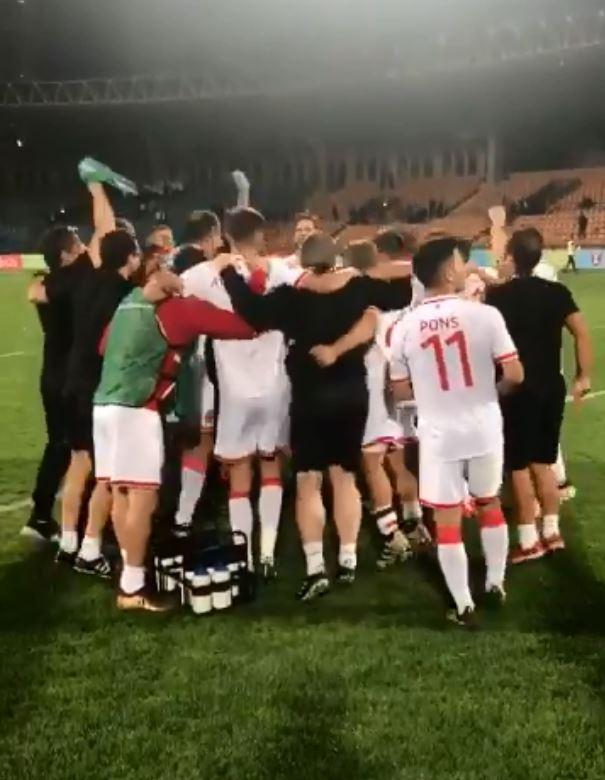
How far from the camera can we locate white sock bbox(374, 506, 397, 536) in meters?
6.05

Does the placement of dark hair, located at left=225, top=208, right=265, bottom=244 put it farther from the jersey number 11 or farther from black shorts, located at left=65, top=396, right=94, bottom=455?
black shorts, located at left=65, top=396, right=94, bottom=455

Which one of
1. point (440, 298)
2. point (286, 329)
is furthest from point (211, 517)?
point (440, 298)

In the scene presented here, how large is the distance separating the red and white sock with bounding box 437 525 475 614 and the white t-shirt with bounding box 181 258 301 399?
1334 millimetres

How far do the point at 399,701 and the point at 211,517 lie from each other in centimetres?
318

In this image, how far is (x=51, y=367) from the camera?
6258mm

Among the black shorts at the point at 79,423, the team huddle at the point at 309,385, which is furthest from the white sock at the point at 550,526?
the black shorts at the point at 79,423

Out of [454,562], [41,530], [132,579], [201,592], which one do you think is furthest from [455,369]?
[41,530]

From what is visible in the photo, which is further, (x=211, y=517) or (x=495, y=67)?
(x=495, y=67)

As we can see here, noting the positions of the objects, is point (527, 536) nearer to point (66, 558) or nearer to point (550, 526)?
point (550, 526)

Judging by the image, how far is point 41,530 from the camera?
259 inches

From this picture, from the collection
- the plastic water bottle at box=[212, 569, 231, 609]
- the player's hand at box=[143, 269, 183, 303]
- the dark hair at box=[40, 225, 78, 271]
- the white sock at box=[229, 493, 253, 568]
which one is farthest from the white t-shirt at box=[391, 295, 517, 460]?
the dark hair at box=[40, 225, 78, 271]

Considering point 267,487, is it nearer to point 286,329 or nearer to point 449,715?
point 286,329

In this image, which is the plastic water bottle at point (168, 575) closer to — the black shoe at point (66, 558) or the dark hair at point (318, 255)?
the black shoe at point (66, 558)

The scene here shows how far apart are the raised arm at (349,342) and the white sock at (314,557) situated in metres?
0.99
